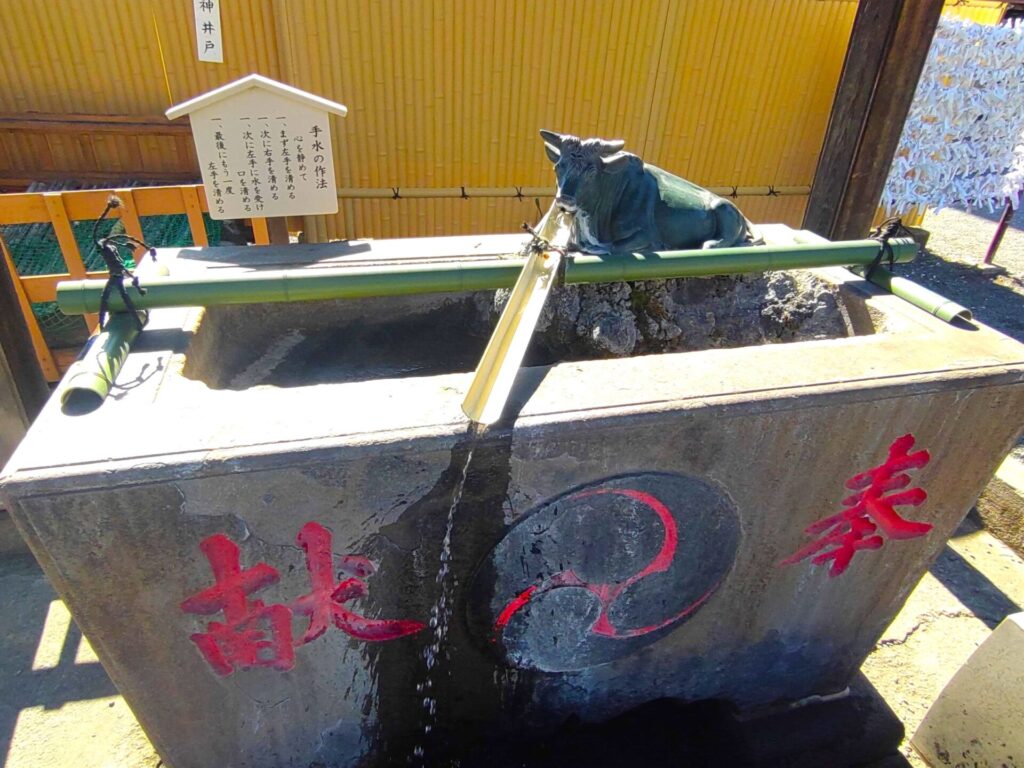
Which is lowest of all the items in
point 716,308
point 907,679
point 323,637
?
point 907,679

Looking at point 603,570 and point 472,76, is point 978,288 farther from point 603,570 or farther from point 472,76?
point 603,570

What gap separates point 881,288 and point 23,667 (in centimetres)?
410

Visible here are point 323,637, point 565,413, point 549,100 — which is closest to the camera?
point 565,413

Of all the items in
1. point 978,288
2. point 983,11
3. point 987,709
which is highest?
point 983,11

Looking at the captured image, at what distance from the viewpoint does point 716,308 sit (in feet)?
9.33

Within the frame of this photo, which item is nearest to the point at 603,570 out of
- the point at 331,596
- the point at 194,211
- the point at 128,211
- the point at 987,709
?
the point at 331,596

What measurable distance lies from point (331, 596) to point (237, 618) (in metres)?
0.27

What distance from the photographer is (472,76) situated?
5.86 meters

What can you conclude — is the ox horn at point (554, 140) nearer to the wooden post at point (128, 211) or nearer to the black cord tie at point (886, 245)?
the black cord tie at point (886, 245)

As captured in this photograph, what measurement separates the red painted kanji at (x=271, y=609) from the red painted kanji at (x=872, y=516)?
1454 mm

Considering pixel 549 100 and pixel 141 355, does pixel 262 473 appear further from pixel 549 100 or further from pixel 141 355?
pixel 549 100

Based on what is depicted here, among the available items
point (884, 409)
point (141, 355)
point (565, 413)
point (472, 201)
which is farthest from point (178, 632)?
point (472, 201)

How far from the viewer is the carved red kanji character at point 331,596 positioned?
178 centimetres

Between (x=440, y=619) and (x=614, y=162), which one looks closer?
(x=440, y=619)
